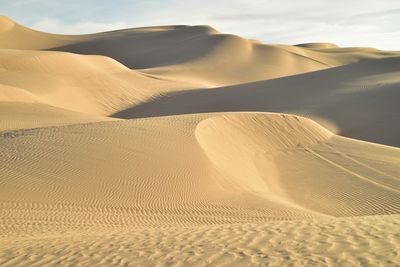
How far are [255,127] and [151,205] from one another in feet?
29.3

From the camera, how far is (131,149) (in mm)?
13961

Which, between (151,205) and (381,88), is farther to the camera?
(381,88)

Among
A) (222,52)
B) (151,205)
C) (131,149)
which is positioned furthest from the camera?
(222,52)

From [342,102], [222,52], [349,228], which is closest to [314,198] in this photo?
[349,228]

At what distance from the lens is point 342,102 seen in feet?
102

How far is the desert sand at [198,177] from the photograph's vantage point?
6.90 m

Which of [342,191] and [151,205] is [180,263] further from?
[342,191]

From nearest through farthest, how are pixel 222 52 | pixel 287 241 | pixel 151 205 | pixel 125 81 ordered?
1. pixel 287 241
2. pixel 151 205
3. pixel 125 81
4. pixel 222 52

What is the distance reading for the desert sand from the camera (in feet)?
22.6

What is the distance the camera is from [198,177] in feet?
43.2

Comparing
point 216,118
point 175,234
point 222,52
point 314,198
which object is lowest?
point 314,198

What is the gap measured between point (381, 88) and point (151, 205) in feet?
82.8

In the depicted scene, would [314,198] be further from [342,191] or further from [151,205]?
[151,205]

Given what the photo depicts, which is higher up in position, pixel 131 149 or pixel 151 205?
pixel 131 149
